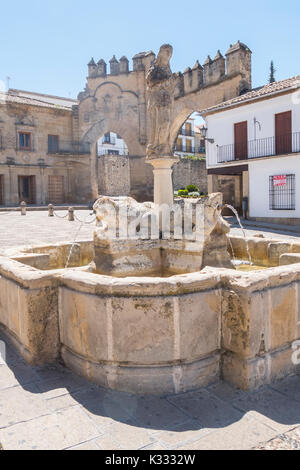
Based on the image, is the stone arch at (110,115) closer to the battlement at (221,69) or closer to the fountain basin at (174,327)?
the battlement at (221,69)

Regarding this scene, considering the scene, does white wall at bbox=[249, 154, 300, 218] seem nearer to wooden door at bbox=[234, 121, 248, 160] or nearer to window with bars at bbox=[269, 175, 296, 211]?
window with bars at bbox=[269, 175, 296, 211]

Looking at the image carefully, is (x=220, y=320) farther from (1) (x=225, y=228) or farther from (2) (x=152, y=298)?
(1) (x=225, y=228)

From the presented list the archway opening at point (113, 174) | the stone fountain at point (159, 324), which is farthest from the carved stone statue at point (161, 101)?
the archway opening at point (113, 174)

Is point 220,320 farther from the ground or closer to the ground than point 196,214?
closer to the ground

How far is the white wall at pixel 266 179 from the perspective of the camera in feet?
51.1

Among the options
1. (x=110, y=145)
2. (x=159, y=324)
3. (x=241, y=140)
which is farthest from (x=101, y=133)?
(x=159, y=324)

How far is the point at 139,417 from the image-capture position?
2338 mm

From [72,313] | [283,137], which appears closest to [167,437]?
[72,313]

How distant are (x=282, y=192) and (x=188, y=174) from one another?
15.6 m

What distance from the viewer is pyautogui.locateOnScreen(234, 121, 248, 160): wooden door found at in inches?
701

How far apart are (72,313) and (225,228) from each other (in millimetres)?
2181

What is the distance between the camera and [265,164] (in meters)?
16.8

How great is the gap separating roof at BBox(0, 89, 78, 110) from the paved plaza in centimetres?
2594

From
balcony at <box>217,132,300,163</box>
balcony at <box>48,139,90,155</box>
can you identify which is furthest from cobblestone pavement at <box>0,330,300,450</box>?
balcony at <box>48,139,90,155</box>
